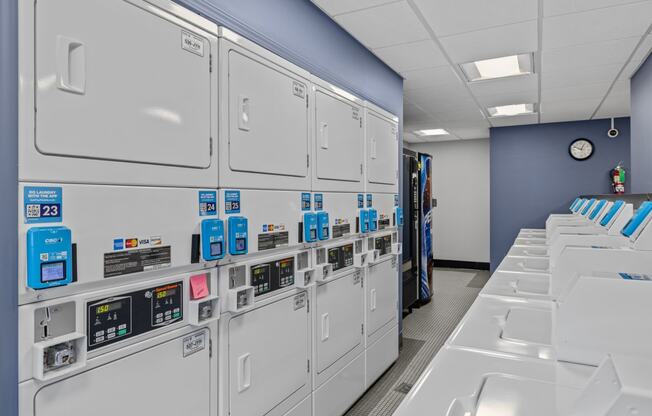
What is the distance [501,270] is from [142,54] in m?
2.31

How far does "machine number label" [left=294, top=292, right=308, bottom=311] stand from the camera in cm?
225

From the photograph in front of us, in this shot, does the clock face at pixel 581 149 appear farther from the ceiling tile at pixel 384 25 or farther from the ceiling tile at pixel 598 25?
the ceiling tile at pixel 384 25

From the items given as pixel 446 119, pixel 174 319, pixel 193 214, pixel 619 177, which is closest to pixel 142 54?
pixel 193 214

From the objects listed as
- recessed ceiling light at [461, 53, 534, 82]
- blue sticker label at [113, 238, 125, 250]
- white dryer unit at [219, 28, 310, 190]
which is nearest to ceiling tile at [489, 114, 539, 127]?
recessed ceiling light at [461, 53, 534, 82]

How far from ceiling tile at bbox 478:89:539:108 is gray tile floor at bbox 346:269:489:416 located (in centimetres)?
268

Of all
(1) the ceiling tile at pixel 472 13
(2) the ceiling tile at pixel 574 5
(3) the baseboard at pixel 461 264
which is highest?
(1) the ceiling tile at pixel 472 13

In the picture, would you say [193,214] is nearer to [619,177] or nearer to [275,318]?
[275,318]

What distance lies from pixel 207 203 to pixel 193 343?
541 millimetres

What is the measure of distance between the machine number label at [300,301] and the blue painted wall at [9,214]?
1.34 m

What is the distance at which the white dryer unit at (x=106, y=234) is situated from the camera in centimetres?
109

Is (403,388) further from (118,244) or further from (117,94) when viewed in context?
(117,94)

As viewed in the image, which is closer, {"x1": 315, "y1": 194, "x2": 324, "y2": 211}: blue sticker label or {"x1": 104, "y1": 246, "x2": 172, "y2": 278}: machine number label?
{"x1": 104, "y1": 246, "x2": 172, "y2": 278}: machine number label

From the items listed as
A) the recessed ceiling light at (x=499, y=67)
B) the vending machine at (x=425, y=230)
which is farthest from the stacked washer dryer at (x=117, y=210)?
the vending machine at (x=425, y=230)

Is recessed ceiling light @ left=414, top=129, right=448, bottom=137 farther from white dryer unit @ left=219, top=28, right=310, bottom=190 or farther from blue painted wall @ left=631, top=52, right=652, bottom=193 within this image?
white dryer unit @ left=219, top=28, right=310, bottom=190
